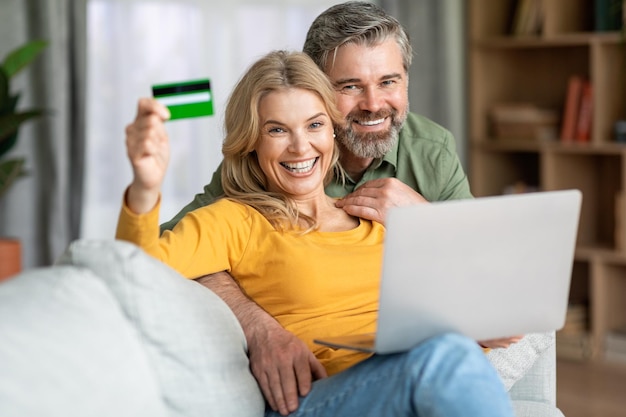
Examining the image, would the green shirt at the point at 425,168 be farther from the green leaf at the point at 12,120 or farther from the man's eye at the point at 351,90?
the green leaf at the point at 12,120

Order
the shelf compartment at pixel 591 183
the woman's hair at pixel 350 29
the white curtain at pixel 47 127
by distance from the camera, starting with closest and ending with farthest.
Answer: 1. the woman's hair at pixel 350 29
2. the white curtain at pixel 47 127
3. the shelf compartment at pixel 591 183

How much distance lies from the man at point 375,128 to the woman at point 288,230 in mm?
142

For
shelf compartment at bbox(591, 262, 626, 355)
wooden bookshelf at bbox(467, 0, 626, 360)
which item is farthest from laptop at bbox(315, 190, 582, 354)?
shelf compartment at bbox(591, 262, 626, 355)

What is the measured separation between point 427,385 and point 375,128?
1.06m

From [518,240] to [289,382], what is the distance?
48cm

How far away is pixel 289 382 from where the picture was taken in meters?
1.85

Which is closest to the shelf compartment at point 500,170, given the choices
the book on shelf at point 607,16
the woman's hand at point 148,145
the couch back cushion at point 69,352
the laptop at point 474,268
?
the book on shelf at point 607,16

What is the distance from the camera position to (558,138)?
4.63 m

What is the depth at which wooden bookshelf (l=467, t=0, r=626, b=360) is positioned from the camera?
4.35 meters

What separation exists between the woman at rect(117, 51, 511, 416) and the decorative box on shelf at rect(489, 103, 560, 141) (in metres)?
2.46

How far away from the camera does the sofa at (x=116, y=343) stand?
4.68 ft

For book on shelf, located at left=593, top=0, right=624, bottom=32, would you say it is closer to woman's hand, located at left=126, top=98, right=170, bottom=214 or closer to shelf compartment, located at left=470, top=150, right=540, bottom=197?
shelf compartment, located at left=470, top=150, right=540, bottom=197

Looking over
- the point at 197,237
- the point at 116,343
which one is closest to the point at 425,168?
the point at 197,237

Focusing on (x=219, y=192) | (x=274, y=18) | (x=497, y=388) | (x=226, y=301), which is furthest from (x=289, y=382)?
(x=274, y=18)
